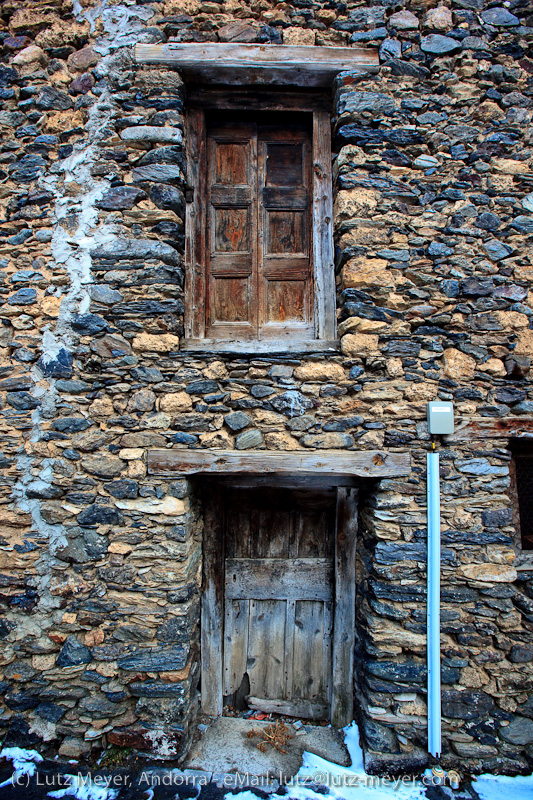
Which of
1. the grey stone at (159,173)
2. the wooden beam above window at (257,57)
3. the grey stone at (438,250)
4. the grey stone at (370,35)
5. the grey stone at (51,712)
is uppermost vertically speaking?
the grey stone at (370,35)

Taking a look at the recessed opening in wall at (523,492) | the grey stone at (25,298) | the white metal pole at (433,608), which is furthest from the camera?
the recessed opening in wall at (523,492)

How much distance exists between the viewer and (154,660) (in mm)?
2461

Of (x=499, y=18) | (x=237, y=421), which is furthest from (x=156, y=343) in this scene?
(x=499, y=18)

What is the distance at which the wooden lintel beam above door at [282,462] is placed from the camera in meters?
2.45

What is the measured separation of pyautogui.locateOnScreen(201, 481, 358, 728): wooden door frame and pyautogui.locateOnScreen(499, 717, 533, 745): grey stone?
0.94 metres

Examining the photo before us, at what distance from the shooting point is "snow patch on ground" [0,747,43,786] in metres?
2.35

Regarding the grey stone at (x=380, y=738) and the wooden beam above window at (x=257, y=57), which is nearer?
the grey stone at (x=380, y=738)

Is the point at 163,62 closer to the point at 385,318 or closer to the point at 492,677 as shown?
the point at 385,318

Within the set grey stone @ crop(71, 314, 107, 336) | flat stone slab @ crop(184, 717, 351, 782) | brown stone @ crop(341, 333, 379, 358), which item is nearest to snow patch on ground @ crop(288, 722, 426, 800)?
flat stone slab @ crop(184, 717, 351, 782)

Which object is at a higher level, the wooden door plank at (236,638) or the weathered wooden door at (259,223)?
the weathered wooden door at (259,223)

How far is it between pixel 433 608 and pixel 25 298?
323cm

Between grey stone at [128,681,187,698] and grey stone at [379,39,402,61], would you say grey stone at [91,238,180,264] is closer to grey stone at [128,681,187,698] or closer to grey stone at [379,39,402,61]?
grey stone at [379,39,402,61]

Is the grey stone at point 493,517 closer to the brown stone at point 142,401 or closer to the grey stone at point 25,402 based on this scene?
the brown stone at point 142,401

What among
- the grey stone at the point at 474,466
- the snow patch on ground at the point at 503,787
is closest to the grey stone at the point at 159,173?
the grey stone at the point at 474,466
